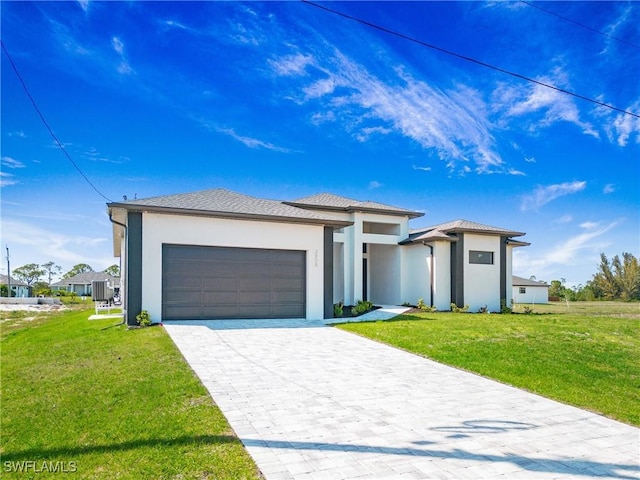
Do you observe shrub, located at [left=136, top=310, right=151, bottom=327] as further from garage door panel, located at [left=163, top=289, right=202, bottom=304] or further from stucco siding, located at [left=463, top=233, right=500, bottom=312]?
stucco siding, located at [left=463, top=233, right=500, bottom=312]

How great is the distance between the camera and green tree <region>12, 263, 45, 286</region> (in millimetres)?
68375

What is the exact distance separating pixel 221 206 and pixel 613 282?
57.2 m

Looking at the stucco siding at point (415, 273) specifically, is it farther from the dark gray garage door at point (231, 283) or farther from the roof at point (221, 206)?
the dark gray garage door at point (231, 283)

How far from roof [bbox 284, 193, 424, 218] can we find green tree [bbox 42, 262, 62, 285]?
227ft

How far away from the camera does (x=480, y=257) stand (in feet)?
72.7

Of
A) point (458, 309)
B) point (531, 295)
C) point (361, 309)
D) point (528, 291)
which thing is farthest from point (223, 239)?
point (531, 295)

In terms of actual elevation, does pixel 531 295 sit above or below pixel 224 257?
below

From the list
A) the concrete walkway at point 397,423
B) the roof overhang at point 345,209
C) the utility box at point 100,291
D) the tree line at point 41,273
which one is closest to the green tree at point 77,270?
the tree line at point 41,273

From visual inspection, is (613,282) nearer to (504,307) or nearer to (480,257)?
(504,307)

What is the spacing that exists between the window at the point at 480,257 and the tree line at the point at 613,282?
36.0 meters

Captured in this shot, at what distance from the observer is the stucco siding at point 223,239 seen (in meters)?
13.3

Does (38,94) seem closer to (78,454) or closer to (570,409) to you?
(78,454)

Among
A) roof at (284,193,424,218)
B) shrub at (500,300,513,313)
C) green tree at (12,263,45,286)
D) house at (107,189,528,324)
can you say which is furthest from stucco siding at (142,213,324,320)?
green tree at (12,263,45,286)

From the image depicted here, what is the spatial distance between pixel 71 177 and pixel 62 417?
1241 cm
